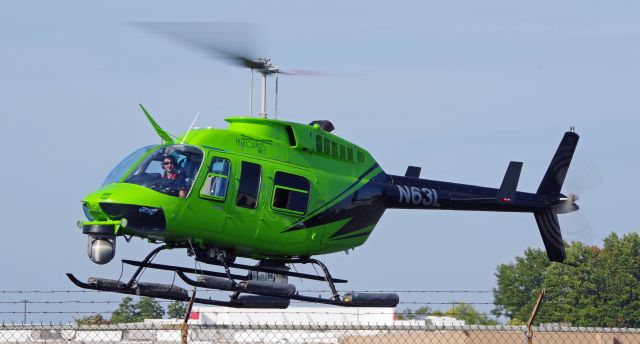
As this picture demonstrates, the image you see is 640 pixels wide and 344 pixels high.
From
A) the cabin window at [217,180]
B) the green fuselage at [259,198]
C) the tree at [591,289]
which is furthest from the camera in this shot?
the tree at [591,289]

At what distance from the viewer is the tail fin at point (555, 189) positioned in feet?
91.2

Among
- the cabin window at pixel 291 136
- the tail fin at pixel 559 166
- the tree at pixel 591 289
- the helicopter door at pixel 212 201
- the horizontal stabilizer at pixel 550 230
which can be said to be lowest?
the helicopter door at pixel 212 201

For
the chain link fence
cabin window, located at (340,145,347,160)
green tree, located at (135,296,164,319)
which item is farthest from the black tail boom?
green tree, located at (135,296,164,319)

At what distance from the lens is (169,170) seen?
22.2 meters

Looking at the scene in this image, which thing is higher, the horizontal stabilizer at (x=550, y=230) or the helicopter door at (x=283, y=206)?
the horizontal stabilizer at (x=550, y=230)

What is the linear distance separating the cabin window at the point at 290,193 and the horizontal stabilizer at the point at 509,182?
495 cm

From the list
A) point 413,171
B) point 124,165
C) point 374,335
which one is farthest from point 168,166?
point 374,335

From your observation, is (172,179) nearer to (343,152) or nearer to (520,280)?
(343,152)

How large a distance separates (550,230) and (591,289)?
1884 inches

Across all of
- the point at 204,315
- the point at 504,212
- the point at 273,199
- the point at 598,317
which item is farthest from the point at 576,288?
the point at 273,199

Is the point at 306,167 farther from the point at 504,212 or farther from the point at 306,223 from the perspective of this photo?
the point at 504,212

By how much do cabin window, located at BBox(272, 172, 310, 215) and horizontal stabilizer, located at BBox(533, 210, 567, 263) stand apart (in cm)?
631

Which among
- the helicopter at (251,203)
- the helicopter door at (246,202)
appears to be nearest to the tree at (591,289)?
the helicopter at (251,203)

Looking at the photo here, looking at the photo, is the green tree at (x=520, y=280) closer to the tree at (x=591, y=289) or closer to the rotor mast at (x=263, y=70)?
the tree at (x=591, y=289)
